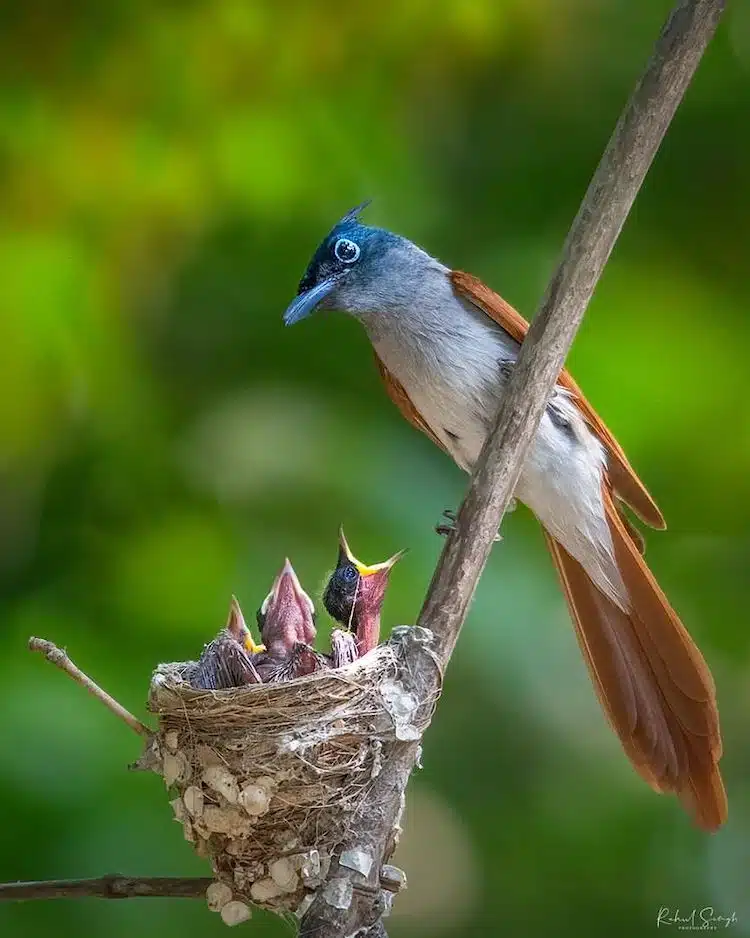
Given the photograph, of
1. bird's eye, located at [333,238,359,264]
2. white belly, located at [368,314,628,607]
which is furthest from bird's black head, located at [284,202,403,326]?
white belly, located at [368,314,628,607]

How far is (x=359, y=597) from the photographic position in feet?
8.67

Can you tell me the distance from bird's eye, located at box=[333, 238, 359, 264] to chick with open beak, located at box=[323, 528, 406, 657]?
62cm

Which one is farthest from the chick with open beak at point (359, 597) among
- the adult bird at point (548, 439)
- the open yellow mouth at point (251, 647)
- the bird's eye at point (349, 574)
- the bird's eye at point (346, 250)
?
the bird's eye at point (346, 250)

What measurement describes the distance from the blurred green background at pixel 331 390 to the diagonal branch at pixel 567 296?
1565mm

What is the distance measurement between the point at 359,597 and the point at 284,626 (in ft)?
0.55

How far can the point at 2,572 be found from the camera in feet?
11.7

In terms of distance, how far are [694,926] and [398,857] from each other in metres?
0.85

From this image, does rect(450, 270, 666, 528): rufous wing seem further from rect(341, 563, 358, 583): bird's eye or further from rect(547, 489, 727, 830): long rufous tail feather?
rect(341, 563, 358, 583): bird's eye

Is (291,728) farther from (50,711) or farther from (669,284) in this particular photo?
(669,284)

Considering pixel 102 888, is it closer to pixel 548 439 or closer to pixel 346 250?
pixel 548 439

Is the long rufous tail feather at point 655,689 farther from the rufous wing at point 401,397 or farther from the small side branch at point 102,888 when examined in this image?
the small side branch at point 102,888

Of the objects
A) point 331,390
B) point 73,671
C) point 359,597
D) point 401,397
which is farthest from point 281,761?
point 331,390

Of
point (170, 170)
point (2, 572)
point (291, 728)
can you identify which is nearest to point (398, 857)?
point (2, 572)

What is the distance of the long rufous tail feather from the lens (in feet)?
7.36
